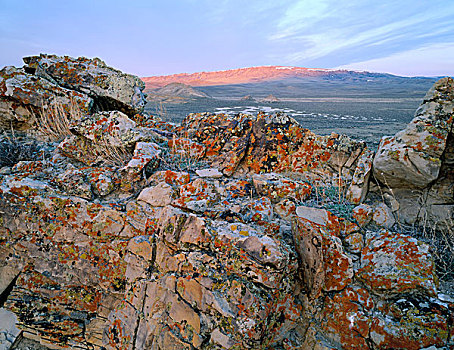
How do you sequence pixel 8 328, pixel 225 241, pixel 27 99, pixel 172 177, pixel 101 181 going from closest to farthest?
pixel 225 241 → pixel 8 328 → pixel 101 181 → pixel 172 177 → pixel 27 99

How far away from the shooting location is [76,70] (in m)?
6.34

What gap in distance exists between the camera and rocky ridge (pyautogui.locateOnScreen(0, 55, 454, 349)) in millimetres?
2662

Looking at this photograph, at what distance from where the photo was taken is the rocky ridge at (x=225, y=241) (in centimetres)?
266

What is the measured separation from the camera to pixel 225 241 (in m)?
2.90

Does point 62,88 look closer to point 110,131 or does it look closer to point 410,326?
point 110,131

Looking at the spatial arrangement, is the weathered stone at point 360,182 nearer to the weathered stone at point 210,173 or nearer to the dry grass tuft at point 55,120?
the weathered stone at point 210,173

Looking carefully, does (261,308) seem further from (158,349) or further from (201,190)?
(201,190)

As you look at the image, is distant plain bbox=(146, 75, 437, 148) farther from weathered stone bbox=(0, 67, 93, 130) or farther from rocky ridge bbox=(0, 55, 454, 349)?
rocky ridge bbox=(0, 55, 454, 349)

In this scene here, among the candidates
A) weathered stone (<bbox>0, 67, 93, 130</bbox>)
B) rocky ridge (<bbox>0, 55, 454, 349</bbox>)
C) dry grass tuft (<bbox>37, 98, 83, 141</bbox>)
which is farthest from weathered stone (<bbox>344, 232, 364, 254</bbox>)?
weathered stone (<bbox>0, 67, 93, 130</bbox>)

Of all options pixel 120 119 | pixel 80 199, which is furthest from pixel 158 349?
pixel 120 119

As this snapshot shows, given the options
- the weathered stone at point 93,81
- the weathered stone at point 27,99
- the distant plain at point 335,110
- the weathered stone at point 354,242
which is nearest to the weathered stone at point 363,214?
the weathered stone at point 354,242

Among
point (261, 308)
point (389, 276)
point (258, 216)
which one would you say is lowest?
point (261, 308)

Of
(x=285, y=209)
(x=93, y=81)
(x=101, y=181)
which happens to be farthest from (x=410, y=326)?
(x=93, y=81)

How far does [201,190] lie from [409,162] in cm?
265
